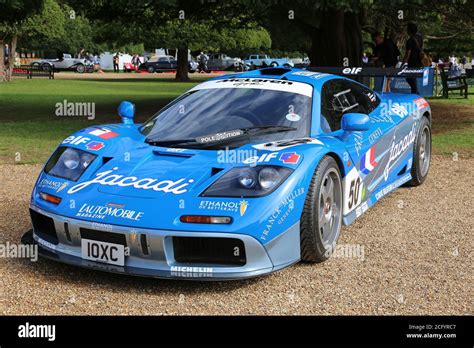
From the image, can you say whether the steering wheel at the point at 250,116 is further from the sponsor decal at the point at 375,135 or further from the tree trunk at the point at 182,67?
the tree trunk at the point at 182,67

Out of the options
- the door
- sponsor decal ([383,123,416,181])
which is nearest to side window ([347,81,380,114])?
the door

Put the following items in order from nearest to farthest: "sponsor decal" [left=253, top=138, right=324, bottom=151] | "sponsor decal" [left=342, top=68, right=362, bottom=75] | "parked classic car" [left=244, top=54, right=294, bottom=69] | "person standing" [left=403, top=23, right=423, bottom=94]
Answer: "sponsor decal" [left=253, top=138, right=324, bottom=151] → "sponsor decal" [left=342, top=68, right=362, bottom=75] → "person standing" [left=403, top=23, right=423, bottom=94] → "parked classic car" [left=244, top=54, right=294, bottom=69]

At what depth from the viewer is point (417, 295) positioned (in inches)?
164

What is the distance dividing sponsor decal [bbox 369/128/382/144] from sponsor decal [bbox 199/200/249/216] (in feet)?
6.82

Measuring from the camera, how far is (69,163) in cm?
479

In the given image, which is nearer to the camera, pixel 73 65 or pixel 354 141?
pixel 354 141

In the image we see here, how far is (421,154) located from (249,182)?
4.00m

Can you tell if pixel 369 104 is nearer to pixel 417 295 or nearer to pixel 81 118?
pixel 417 295

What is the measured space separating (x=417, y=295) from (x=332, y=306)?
0.62 metres

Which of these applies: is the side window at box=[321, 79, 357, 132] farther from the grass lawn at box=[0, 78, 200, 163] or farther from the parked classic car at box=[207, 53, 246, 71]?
the parked classic car at box=[207, 53, 246, 71]

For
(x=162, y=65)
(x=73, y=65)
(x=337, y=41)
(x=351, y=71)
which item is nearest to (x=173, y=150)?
(x=351, y=71)

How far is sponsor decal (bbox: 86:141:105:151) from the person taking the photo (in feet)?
16.1

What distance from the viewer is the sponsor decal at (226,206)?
4.05m

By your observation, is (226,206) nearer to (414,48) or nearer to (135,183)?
(135,183)
